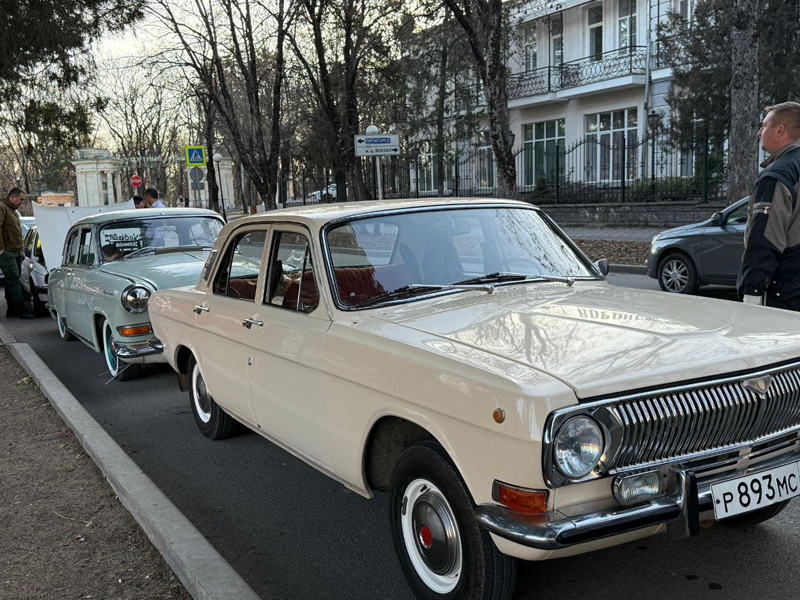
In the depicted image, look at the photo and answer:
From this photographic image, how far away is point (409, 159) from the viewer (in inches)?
1334

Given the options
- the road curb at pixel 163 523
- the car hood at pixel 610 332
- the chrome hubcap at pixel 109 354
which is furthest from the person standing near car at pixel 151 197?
the car hood at pixel 610 332

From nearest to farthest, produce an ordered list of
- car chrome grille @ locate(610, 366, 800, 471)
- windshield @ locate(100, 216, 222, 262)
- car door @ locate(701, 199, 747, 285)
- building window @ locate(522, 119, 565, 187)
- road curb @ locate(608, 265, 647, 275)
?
car chrome grille @ locate(610, 366, 800, 471) → windshield @ locate(100, 216, 222, 262) → car door @ locate(701, 199, 747, 285) → road curb @ locate(608, 265, 647, 275) → building window @ locate(522, 119, 565, 187)

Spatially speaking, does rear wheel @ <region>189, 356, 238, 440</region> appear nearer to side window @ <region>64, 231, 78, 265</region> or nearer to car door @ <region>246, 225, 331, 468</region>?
car door @ <region>246, 225, 331, 468</region>

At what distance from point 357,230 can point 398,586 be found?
6.10ft

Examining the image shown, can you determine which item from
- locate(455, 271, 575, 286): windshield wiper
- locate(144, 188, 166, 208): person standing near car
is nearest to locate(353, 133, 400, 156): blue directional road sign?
locate(144, 188, 166, 208): person standing near car

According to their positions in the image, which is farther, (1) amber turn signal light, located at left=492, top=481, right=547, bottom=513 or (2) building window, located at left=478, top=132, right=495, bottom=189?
(2) building window, located at left=478, top=132, right=495, bottom=189

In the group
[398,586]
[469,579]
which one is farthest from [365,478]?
[469,579]

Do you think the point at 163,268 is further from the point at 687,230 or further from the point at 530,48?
the point at 530,48

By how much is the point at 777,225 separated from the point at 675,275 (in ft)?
27.2

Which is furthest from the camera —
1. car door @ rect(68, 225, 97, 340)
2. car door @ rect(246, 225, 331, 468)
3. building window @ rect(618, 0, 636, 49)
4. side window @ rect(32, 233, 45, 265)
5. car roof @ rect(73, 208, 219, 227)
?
building window @ rect(618, 0, 636, 49)

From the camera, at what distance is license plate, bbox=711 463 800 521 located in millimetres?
2873

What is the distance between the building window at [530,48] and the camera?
36.1 metres

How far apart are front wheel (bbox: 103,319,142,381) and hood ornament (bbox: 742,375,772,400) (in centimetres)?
661

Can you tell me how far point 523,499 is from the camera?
2.67 metres
